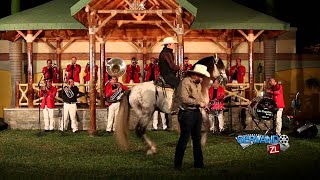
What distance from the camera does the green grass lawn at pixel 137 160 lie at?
1259cm

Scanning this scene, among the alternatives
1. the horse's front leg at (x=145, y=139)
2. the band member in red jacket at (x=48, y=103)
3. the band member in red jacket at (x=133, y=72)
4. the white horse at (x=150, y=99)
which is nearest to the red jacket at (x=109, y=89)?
the band member in red jacket at (x=48, y=103)

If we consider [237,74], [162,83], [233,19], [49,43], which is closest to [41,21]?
[49,43]

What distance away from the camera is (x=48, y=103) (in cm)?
2258

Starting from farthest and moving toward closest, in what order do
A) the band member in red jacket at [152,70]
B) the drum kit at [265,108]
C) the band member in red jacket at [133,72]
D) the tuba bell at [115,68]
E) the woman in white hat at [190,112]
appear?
the band member in red jacket at [133,72], the band member in red jacket at [152,70], the tuba bell at [115,68], the drum kit at [265,108], the woman in white hat at [190,112]

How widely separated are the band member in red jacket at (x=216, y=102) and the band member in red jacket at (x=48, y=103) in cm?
563

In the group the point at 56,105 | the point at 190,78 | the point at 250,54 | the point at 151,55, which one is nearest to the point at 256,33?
the point at 250,54

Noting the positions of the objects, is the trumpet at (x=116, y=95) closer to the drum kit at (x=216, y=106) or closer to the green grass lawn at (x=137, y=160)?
the green grass lawn at (x=137, y=160)

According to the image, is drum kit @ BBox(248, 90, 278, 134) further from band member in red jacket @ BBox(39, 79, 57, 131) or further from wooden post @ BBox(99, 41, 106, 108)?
band member in red jacket @ BBox(39, 79, 57, 131)

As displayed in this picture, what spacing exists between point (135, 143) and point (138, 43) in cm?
1035

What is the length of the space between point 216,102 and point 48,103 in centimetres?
598

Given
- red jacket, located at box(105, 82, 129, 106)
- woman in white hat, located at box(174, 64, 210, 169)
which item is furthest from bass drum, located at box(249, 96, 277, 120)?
woman in white hat, located at box(174, 64, 210, 169)

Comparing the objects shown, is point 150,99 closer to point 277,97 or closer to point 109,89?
point 277,97

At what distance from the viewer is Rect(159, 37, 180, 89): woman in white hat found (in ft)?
53.3

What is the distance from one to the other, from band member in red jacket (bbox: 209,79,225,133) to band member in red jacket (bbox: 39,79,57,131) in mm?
5631
